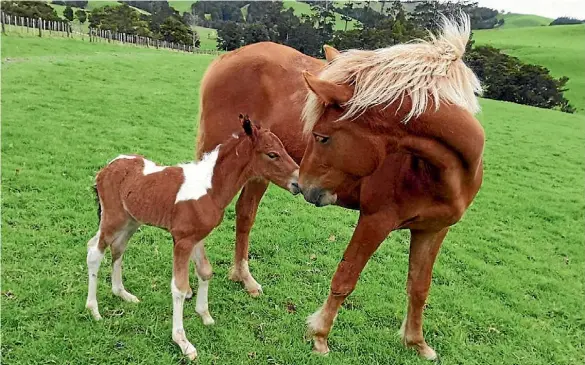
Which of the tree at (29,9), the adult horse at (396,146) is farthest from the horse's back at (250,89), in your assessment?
the tree at (29,9)

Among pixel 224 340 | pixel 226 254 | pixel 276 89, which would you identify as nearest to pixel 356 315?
pixel 224 340

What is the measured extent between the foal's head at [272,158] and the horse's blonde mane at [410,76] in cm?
48

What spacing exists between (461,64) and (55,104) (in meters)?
10.7

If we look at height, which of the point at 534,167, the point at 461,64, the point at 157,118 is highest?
the point at 461,64

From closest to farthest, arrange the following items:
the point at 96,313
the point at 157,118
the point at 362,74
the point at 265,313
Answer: the point at 362,74 → the point at 96,313 → the point at 265,313 → the point at 157,118

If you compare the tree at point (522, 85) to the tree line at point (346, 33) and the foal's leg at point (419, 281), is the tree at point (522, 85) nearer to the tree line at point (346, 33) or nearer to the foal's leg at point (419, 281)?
the tree line at point (346, 33)

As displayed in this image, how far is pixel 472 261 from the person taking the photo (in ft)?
20.5

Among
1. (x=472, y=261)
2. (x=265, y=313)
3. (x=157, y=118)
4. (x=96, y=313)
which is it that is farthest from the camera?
(x=157, y=118)

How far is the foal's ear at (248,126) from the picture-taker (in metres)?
3.42

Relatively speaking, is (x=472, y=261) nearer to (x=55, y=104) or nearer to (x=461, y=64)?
(x=461, y=64)

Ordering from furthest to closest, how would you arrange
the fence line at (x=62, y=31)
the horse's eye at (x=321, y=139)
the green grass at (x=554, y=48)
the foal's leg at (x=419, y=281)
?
the green grass at (x=554, y=48), the fence line at (x=62, y=31), the foal's leg at (x=419, y=281), the horse's eye at (x=321, y=139)

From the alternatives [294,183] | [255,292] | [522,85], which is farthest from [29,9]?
[294,183]

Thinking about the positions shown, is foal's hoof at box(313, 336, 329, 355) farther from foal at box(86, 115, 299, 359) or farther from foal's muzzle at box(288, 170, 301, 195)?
Result: foal's muzzle at box(288, 170, 301, 195)

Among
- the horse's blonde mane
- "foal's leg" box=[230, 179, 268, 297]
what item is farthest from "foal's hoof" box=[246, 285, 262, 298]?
the horse's blonde mane
